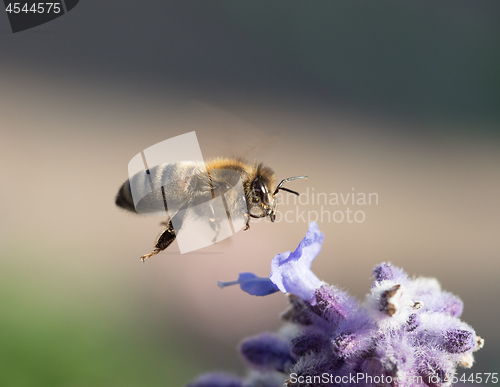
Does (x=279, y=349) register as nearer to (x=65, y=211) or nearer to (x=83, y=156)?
(x=65, y=211)

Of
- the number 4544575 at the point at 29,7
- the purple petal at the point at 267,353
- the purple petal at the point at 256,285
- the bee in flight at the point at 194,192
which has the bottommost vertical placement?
the purple petal at the point at 267,353

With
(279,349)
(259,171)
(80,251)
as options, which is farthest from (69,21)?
(279,349)

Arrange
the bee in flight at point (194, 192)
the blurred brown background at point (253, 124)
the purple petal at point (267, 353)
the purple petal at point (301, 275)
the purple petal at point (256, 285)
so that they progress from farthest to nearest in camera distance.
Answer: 1. the blurred brown background at point (253, 124)
2. the bee in flight at point (194, 192)
3. the purple petal at point (267, 353)
4. the purple petal at point (256, 285)
5. the purple petal at point (301, 275)

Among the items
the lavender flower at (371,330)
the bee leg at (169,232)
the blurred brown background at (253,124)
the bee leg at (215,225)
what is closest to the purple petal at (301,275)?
the lavender flower at (371,330)

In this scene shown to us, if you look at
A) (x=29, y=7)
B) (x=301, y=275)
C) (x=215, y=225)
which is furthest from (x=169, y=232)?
(x=29, y=7)

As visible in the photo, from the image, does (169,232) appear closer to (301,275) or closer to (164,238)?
(164,238)

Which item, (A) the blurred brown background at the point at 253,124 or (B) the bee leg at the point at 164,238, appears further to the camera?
(A) the blurred brown background at the point at 253,124

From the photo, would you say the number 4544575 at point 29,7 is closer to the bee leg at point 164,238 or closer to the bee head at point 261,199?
the bee leg at point 164,238
